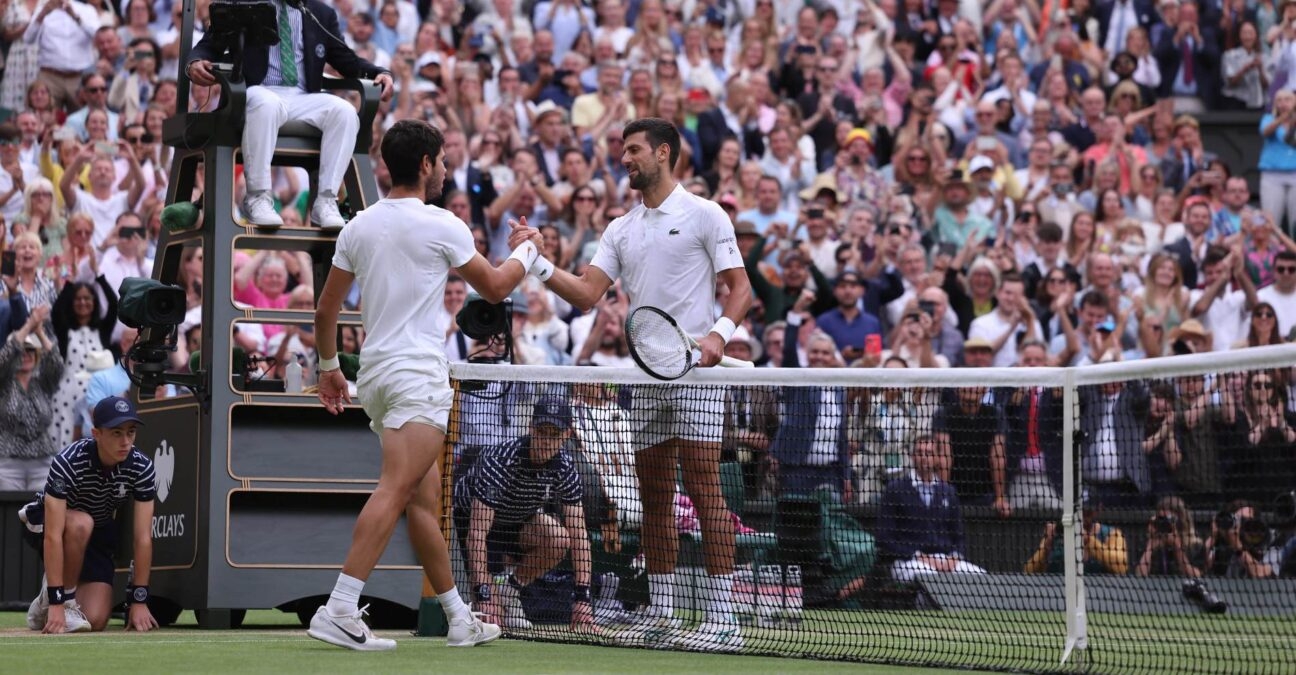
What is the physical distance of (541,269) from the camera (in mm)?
9000

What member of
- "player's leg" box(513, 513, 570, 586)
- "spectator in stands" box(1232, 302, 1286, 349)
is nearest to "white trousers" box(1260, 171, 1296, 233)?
"spectator in stands" box(1232, 302, 1286, 349)

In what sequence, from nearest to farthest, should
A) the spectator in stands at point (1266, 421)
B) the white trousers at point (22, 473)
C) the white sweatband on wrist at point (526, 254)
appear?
1. the white sweatband on wrist at point (526, 254)
2. the spectator in stands at point (1266, 421)
3. the white trousers at point (22, 473)

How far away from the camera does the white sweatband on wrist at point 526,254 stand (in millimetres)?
8695

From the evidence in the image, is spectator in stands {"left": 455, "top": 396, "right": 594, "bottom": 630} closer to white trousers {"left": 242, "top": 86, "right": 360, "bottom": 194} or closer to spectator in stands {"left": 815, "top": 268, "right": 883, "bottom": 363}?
white trousers {"left": 242, "top": 86, "right": 360, "bottom": 194}

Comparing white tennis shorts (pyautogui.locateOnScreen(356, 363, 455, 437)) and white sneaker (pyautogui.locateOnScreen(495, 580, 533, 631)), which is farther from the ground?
white tennis shorts (pyautogui.locateOnScreen(356, 363, 455, 437))

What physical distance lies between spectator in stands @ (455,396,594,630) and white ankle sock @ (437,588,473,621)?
45.0 inches

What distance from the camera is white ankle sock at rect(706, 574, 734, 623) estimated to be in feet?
30.1

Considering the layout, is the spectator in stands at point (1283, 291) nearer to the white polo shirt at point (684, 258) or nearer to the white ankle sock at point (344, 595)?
the white polo shirt at point (684, 258)

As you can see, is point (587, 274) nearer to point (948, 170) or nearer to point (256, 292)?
point (256, 292)

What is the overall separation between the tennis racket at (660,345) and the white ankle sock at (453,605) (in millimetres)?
1313

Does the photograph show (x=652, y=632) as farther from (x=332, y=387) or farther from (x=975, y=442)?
(x=975, y=442)

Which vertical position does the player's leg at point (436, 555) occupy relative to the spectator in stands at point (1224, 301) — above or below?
below

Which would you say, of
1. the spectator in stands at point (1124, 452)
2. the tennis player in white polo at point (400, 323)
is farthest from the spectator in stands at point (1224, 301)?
the tennis player in white polo at point (400, 323)

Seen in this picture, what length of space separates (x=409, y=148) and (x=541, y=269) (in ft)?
2.78
